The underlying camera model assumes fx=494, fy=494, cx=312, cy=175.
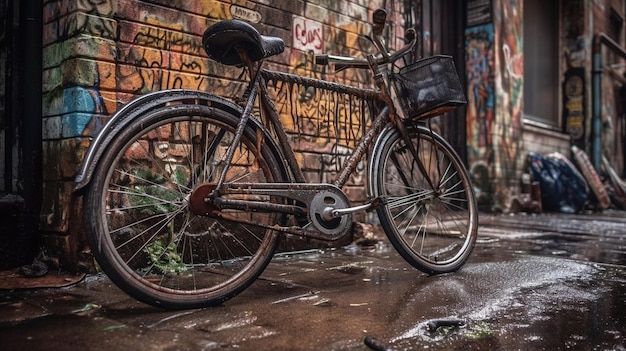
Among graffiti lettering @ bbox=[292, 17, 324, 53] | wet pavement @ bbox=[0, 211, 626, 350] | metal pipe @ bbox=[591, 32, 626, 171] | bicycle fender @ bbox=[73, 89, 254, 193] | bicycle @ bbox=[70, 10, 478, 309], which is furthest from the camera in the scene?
metal pipe @ bbox=[591, 32, 626, 171]

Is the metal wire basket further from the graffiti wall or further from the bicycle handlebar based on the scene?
the graffiti wall

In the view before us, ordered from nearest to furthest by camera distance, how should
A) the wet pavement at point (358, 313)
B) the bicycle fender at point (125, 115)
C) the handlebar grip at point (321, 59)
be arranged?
the wet pavement at point (358, 313)
the bicycle fender at point (125, 115)
the handlebar grip at point (321, 59)

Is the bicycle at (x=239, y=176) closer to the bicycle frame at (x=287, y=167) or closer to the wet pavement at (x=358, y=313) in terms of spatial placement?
the bicycle frame at (x=287, y=167)

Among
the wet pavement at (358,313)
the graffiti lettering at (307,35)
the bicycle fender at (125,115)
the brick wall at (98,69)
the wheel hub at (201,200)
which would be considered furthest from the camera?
the graffiti lettering at (307,35)

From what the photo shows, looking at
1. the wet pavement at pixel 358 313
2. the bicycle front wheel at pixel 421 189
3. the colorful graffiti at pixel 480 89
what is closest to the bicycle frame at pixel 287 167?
the bicycle front wheel at pixel 421 189

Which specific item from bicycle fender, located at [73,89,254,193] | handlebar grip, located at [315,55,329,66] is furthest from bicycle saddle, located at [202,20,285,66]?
handlebar grip, located at [315,55,329,66]

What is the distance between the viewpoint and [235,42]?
2174mm

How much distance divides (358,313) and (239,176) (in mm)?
1037

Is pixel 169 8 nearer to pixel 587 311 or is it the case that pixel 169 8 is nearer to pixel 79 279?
pixel 79 279

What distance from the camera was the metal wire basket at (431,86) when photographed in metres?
2.71

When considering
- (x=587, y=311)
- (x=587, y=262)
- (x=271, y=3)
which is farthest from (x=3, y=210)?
(x=587, y=262)

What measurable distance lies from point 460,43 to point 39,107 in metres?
5.90

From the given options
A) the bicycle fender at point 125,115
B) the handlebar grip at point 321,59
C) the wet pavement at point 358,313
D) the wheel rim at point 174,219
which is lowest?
the wet pavement at point 358,313

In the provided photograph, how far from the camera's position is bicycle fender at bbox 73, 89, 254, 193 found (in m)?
1.80
